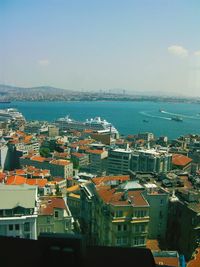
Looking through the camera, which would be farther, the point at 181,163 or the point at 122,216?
the point at 181,163

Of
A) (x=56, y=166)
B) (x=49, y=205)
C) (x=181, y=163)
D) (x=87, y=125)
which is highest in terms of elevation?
(x=49, y=205)

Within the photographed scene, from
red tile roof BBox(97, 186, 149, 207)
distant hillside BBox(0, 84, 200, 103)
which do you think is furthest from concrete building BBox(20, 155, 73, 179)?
distant hillside BBox(0, 84, 200, 103)

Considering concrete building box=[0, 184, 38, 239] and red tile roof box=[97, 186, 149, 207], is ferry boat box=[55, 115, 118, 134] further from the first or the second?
concrete building box=[0, 184, 38, 239]

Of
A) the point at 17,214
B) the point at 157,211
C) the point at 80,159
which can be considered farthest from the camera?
the point at 80,159

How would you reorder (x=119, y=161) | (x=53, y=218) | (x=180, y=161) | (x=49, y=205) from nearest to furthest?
(x=53, y=218)
(x=49, y=205)
(x=119, y=161)
(x=180, y=161)

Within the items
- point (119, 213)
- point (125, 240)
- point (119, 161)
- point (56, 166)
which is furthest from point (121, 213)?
point (119, 161)

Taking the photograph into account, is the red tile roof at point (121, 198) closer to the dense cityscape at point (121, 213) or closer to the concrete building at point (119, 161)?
the dense cityscape at point (121, 213)

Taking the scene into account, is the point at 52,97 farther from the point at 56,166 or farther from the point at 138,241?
the point at 138,241
